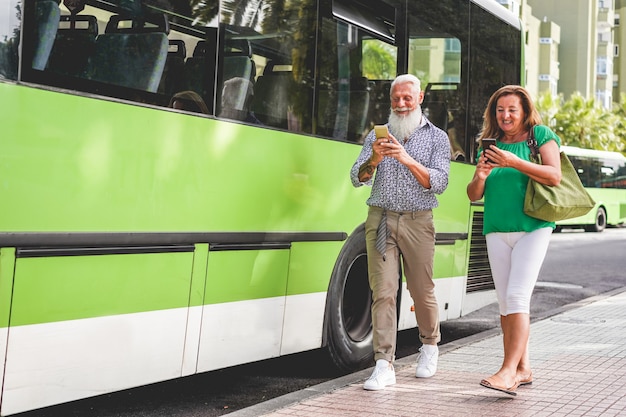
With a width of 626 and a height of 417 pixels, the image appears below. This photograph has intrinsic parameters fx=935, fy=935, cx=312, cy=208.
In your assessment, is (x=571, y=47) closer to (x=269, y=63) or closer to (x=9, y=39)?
(x=269, y=63)

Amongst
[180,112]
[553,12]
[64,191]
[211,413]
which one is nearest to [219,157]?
[180,112]

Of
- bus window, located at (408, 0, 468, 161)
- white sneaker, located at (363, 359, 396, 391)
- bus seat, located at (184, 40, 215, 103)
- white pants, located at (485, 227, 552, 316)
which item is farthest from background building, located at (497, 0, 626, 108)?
bus seat, located at (184, 40, 215, 103)

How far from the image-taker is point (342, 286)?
6.62 meters

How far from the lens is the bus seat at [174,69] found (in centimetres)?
485

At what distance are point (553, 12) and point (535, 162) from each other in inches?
2826

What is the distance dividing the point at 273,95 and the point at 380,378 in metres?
1.88

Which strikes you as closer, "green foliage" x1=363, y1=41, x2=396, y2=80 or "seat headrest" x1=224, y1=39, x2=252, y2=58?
"seat headrest" x1=224, y1=39, x2=252, y2=58

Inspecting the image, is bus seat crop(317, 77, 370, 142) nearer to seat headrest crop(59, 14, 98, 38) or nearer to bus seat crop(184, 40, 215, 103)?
bus seat crop(184, 40, 215, 103)

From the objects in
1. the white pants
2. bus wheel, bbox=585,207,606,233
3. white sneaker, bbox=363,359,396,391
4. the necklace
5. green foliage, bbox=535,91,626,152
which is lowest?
white sneaker, bbox=363,359,396,391

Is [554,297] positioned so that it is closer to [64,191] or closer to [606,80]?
[64,191]

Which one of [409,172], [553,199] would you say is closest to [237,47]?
[409,172]

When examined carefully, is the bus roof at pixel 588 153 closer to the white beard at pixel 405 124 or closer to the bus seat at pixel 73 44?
the white beard at pixel 405 124

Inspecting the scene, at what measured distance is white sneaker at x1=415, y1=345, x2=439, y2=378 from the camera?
6.26 metres

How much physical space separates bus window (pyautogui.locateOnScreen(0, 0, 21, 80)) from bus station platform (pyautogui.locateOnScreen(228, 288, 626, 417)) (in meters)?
2.25
